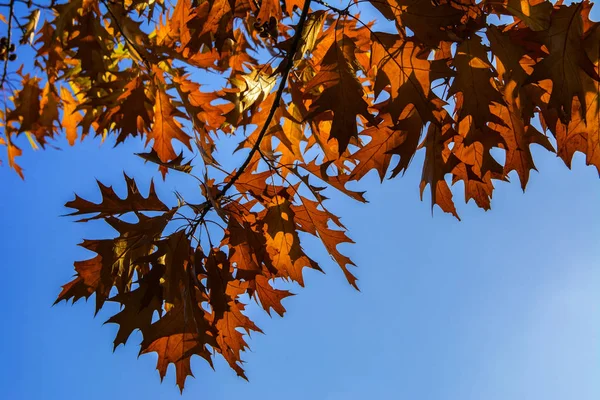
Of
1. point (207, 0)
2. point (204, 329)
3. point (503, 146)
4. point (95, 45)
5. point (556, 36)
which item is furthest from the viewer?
point (95, 45)

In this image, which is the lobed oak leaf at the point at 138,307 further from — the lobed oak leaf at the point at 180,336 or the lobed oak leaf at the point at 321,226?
the lobed oak leaf at the point at 321,226

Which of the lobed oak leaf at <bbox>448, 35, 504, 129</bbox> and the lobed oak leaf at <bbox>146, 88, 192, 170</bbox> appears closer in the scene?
the lobed oak leaf at <bbox>448, 35, 504, 129</bbox>

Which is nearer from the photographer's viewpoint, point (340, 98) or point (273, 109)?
point (340, 98)

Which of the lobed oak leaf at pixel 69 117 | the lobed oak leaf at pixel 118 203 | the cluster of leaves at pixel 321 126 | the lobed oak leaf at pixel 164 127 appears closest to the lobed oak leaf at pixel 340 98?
the cluster of leaves at pixel 321 126

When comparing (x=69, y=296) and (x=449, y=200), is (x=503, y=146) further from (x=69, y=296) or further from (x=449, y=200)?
(x=69, y=296)

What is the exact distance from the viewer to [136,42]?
1.88 m

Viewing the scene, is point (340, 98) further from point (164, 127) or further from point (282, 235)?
point (164, 127)

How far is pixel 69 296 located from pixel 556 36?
134cm

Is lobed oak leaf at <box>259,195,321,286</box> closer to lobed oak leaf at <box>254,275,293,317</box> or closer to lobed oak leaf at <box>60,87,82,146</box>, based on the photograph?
lobed oak leaf at <box>254,275,293,317</box>

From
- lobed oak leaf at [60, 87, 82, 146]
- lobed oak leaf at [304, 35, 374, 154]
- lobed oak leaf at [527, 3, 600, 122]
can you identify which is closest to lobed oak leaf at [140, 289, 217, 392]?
lobed oak leaf at [304, 35, 374, 154]

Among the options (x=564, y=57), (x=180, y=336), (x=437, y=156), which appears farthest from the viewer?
(x=180, y=336)

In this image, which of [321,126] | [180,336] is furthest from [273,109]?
[180,336]

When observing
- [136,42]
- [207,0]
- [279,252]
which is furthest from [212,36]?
[279,252]

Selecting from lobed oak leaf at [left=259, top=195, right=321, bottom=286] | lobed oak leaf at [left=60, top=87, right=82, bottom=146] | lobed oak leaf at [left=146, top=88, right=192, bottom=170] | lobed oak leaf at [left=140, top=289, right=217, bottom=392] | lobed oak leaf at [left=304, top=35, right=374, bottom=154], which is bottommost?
lobed oak leaf at [left=140, top=289, right=217, bottom=392]
